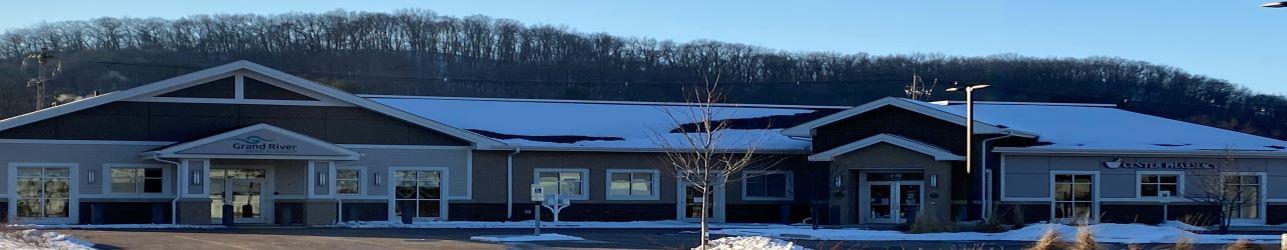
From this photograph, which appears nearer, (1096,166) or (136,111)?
(136,111)

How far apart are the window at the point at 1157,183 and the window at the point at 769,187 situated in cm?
1016

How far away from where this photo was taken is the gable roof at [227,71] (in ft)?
123

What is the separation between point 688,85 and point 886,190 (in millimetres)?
57717

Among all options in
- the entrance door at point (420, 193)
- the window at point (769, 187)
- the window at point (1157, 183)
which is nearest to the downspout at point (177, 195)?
the entrance door at point (420, 193)

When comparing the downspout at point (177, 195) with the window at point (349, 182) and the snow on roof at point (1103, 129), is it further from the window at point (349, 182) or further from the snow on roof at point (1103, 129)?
the snow on roof at point (1103, 129)

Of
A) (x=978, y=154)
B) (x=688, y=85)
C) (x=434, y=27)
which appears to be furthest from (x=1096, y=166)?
(x=434, y=27)

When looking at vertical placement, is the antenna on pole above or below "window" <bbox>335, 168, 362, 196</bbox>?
above

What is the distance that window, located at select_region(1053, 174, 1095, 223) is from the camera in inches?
1700

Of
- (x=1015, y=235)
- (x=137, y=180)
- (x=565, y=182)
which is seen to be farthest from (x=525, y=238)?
(x=137, y=180)

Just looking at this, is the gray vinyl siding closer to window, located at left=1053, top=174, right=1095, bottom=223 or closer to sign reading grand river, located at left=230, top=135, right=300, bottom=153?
sign reading grand river, located at left=230, top=135, right=300, bottom=153

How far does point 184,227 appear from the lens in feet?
122

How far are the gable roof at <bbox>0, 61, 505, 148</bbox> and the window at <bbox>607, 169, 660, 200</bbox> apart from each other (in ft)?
12.5

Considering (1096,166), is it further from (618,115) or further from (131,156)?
(131,156)

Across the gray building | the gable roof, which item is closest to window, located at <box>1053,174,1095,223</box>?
the gray building
